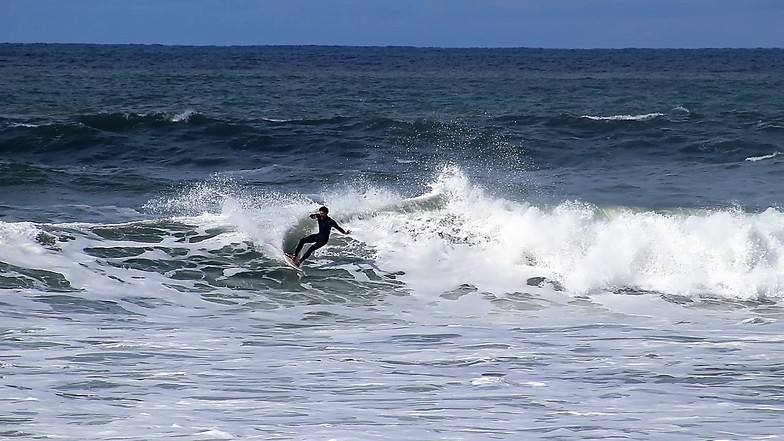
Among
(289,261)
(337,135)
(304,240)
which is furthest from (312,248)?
(337,135)

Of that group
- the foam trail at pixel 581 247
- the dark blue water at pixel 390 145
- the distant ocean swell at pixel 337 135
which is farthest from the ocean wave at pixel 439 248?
the distant ocean swell at pixel 337 135

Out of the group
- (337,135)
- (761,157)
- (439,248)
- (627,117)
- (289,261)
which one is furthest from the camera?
(627,117)

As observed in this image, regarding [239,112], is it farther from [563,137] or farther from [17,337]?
[17,337]

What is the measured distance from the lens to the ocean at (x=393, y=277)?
8.40 meters

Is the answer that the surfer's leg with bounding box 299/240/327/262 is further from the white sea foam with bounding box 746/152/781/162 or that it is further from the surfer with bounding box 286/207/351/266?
the white sea foam with bounding box 746/152/781/162

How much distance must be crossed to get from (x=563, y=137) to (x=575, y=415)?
66.8ft

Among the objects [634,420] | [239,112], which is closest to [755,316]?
[634,420]

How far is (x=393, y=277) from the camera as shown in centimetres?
1556

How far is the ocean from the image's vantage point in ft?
27.6

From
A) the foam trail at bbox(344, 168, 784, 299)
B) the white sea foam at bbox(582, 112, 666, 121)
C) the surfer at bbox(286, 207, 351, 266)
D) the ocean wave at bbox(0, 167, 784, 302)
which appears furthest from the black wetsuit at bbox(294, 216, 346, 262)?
the white sea foam at bbox(582, 112, 666, 121)

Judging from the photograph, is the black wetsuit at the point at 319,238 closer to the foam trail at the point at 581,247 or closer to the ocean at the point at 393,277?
the ocean at the point at 393,277

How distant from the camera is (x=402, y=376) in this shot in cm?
943

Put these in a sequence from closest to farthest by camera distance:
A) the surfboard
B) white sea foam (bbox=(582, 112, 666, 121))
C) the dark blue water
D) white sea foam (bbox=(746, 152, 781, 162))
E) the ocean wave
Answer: the ocean wave
the surfboard
the dark blue water
white sea foam (bbox=(746, 152, 781, 162))
white sea foam (bbox=(582, 112, 666, 121))

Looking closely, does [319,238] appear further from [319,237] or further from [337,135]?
[337,135]
